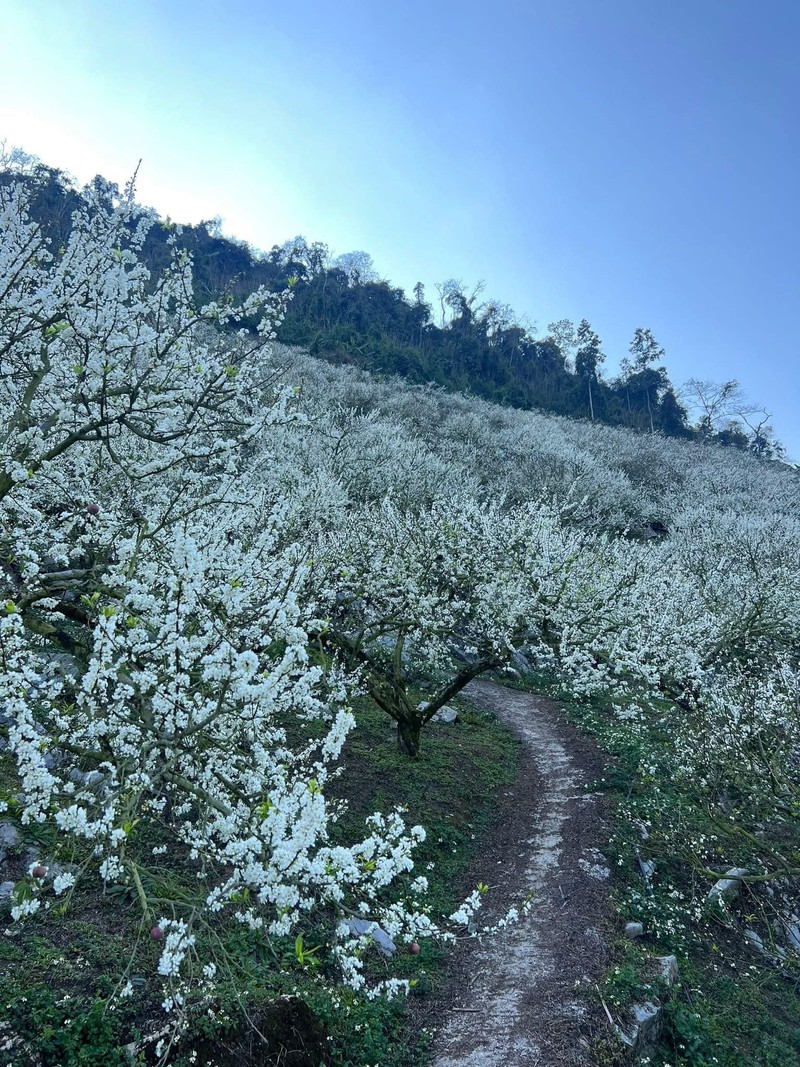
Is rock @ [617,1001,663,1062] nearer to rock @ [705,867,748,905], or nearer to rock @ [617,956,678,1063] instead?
rock @ [617,956,678,1063]

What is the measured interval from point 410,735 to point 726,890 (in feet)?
20.3

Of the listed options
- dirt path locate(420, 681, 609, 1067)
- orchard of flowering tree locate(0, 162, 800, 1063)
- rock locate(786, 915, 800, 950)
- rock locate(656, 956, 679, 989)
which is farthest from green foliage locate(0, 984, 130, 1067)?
rock locate(786, 915, 800, 950)

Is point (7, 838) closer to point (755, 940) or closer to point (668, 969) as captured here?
point (668, 969)

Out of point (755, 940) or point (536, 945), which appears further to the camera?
point (755, 940)

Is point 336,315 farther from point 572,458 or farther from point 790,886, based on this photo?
point 790,886

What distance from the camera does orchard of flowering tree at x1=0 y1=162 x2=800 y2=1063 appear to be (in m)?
4.43

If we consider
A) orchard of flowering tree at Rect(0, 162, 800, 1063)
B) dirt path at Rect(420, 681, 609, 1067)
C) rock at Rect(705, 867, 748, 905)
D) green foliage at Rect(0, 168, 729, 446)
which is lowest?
dirt path at Rect(420, 681, 609, 1067)

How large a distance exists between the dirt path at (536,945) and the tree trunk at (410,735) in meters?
2.07

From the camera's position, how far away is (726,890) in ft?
34.2

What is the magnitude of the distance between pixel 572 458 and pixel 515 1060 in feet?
139

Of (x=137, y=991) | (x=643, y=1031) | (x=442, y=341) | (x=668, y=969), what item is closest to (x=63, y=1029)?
(x=137, y=991)

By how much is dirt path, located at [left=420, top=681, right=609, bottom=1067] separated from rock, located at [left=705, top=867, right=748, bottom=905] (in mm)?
1728

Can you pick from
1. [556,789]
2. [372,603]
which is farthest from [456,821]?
[372,603]

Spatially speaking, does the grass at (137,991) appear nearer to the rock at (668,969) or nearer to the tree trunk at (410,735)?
the rock at (668,969)
